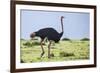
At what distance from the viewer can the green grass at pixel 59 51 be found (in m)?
1.76

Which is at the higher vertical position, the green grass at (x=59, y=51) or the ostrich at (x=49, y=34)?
the ostrich at (x=49, y=34)

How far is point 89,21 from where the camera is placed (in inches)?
77.9

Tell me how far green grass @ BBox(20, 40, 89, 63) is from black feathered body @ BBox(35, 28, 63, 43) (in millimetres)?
57

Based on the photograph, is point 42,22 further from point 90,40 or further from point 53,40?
point 90,40

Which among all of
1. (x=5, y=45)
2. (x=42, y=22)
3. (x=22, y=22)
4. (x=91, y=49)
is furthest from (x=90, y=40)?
(x=5, y=45)

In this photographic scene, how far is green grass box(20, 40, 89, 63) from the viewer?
1758 mm

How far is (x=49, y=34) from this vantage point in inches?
72.6

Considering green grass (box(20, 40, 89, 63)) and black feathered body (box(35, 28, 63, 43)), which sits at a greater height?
black feathered body (box(35, 28, 63, 43))

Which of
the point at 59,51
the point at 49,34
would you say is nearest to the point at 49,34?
the point at 49,34

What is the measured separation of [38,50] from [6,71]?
348 mm

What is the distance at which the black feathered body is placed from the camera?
1807 mm

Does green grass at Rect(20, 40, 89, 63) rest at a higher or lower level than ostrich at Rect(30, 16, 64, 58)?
lower

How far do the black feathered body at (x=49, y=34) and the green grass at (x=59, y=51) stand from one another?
6 centimetres

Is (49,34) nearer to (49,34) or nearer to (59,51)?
(49,34)
